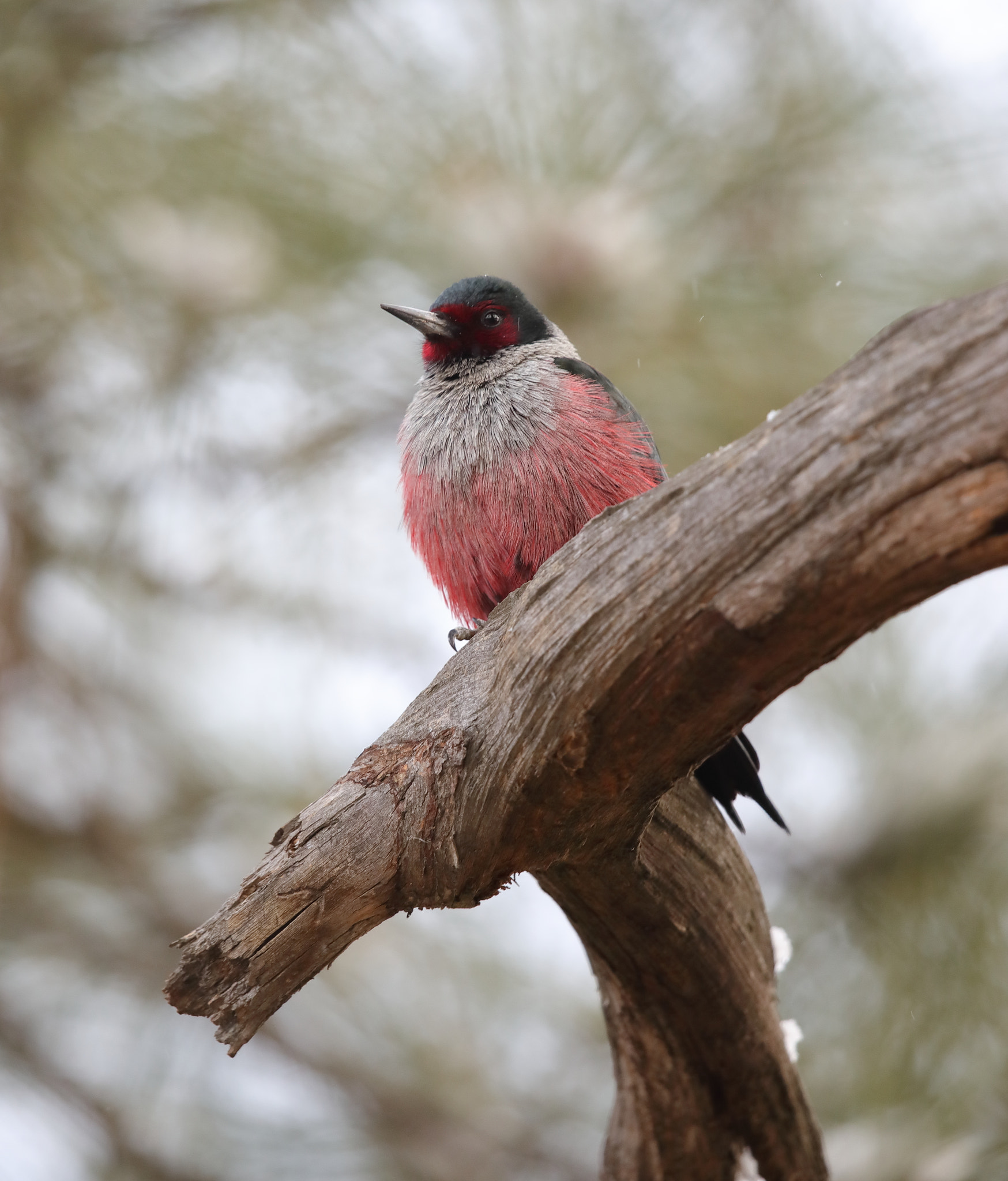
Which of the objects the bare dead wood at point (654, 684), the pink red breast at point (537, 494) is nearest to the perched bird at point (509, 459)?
the pink red breast at point (537, 494)

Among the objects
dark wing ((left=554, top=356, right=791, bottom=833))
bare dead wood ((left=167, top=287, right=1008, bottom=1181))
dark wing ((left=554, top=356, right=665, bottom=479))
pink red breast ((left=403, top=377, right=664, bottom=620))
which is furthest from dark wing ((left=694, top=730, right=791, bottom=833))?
dark wing ((left=554, top=356, right=665, bottom=479))

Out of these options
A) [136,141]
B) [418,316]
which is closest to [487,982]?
[418,316]

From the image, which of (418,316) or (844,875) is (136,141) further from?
(844,875)

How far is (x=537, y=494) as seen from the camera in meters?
3.65

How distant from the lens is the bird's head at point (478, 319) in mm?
4172

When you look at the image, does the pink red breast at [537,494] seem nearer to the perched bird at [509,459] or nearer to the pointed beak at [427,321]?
the perched bird at [509,459]

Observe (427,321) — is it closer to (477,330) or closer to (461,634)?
(477,330)

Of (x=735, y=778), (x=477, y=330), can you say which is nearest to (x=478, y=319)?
(x=477, y=330)

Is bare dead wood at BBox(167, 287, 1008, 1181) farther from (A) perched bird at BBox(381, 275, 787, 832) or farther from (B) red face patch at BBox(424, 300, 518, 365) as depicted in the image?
(B) red face patch at BBox(424, 300, 518, 365)

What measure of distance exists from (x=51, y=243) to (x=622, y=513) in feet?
10.4

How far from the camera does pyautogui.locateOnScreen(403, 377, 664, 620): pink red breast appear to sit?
3633 millimetres

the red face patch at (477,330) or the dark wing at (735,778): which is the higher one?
the red face patch at (477,330)

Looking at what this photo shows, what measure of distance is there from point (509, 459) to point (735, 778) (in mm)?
1171

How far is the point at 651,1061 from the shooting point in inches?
134
